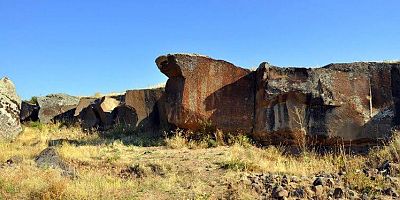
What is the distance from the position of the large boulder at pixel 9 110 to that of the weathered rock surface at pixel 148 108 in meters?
3.28

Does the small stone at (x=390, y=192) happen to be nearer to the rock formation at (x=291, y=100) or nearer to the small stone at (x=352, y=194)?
the small stone at (x=352, y=194)

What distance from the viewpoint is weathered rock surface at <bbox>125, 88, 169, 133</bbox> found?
1486cm

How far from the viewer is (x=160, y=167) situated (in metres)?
9.13

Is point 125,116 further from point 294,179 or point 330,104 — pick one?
point 294,179

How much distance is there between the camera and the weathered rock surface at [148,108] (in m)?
14.9

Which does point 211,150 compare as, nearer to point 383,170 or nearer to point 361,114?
point 361,114

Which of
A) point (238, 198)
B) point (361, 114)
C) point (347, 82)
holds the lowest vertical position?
point (238, 198)

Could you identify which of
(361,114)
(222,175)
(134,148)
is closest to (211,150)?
(134,148)

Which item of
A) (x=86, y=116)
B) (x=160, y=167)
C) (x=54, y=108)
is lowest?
(x=160, y=167)

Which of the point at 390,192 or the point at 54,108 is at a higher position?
the point at 54,108

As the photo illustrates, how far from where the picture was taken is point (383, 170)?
770 cm

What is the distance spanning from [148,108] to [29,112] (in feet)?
18.1

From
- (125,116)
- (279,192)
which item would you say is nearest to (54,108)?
(125,116)

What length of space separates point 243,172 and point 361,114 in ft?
13.8
